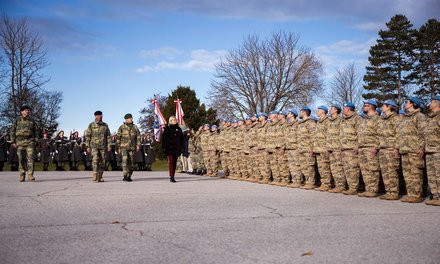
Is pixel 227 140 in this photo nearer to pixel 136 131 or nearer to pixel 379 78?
pixel 136 131

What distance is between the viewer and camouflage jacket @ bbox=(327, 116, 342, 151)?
12.0 meters

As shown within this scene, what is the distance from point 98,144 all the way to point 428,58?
126 ft

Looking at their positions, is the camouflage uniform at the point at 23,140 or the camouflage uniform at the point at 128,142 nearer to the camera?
the camouflage uniform at the point at 23,140

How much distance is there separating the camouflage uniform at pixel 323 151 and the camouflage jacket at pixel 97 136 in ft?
22.6

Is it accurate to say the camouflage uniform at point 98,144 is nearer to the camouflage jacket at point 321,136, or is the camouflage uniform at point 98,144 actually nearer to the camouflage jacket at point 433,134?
the camouflage jacket at point 321,136

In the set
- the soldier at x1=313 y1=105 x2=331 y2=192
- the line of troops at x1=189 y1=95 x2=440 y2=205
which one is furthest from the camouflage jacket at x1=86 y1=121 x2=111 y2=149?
the soldier at x1=313 y1=105 x2=331 y2=192

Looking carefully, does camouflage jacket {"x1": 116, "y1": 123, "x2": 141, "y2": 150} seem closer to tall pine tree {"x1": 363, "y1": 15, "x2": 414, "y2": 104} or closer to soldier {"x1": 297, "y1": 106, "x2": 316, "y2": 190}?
soldier {"x1": 297, "y1": 106, "x2": 316, "y2": 190}

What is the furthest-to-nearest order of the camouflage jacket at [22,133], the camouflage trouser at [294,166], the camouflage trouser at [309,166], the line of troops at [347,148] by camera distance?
Result: the camouflage jacket at [22,133]
the camouflage trouser at [294,166]
the camouflage trouser at [309,166]
the line of troops at [347,148]

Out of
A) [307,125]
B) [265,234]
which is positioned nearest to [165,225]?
[265,234]

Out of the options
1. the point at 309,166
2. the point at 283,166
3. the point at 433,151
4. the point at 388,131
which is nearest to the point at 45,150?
the point at 283,166

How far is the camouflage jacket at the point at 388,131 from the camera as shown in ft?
34.0

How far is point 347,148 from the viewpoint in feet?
37.9

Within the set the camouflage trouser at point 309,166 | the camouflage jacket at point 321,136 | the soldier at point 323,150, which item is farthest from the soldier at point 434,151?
the camouflage trouser at point 309,166

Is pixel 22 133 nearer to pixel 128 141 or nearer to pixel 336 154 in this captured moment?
pixel 128 141
